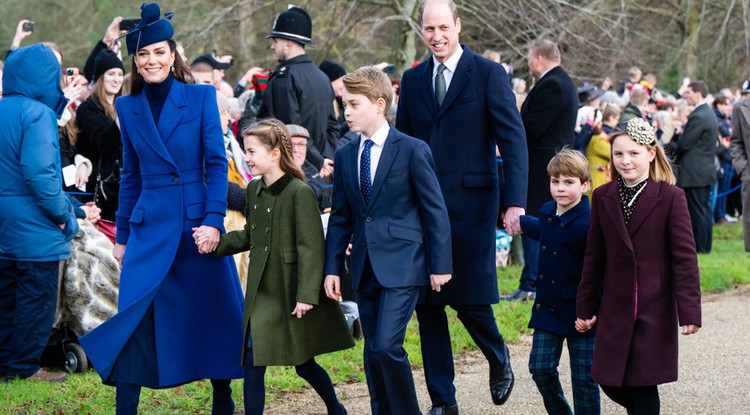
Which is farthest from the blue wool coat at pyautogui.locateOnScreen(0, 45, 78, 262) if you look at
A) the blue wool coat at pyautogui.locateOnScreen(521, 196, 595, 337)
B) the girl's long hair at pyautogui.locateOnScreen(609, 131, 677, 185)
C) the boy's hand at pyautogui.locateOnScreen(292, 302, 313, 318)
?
the girl's long hair at pyautogui.locateOnScreen(609, 131, 677, 185)

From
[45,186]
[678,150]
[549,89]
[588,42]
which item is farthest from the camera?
[588,42]

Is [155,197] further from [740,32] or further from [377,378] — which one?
[740,32]

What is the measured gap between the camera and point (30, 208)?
6855 mm

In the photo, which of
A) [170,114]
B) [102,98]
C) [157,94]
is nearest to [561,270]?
[170,114]

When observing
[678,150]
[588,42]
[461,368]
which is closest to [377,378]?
[461,368]

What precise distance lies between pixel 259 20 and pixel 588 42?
5.73m

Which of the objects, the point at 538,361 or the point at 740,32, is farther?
the point at 740,32

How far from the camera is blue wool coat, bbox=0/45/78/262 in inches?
264

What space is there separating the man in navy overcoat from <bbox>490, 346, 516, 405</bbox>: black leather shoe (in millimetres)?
278

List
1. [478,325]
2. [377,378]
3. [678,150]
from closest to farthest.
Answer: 1. [377,378]
2. [478,325]
3. [678,150]

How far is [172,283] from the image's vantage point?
5445mm

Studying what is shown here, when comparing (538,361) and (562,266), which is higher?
(562,266)

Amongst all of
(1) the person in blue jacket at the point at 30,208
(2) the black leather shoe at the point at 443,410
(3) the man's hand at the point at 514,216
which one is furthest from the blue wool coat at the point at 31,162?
(3) the man's hand at the point at 514,216

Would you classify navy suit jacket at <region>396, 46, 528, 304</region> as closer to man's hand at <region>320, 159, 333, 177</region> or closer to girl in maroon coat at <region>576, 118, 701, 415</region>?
girl in maroon coat at <region>576, 118, 701, 415</region>
